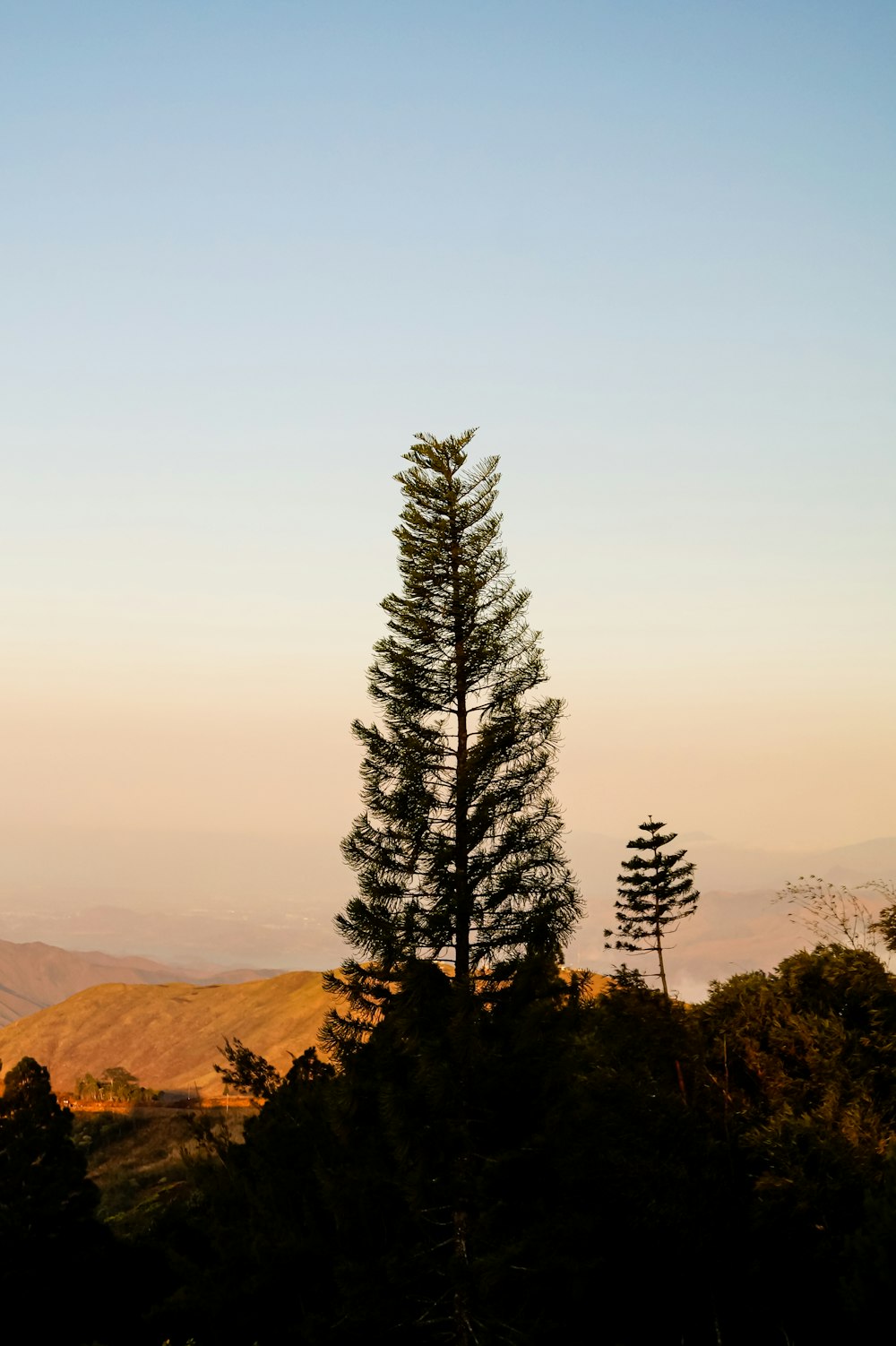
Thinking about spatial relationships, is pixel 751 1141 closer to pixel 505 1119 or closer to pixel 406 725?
pixel 505 1119

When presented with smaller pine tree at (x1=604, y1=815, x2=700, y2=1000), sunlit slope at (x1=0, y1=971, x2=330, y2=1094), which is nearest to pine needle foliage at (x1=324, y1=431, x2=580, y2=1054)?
smaller pine tree at (x1=604, y1=815, x2=700, y2=1000)

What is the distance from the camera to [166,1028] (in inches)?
4646

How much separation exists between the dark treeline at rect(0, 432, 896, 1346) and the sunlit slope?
239 ft

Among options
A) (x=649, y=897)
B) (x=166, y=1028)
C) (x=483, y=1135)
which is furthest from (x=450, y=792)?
(x=166, y=1028)

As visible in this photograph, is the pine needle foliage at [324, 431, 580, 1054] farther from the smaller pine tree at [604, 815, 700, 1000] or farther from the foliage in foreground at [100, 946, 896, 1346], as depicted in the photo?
the smaller pine tree at [604, 815, 700, 1000]

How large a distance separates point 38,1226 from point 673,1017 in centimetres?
1826

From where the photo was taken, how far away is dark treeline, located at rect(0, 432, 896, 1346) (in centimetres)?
1708

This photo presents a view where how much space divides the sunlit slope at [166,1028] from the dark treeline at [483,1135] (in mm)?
72814

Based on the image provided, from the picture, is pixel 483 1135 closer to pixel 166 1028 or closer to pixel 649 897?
pixel 649 897

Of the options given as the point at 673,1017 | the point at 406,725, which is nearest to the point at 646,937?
the point at 673,1017

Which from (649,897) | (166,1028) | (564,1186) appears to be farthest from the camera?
(166,1028)

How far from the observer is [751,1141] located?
24.2m

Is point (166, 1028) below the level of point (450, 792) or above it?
below

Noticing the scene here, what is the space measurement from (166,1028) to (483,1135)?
110 metres
